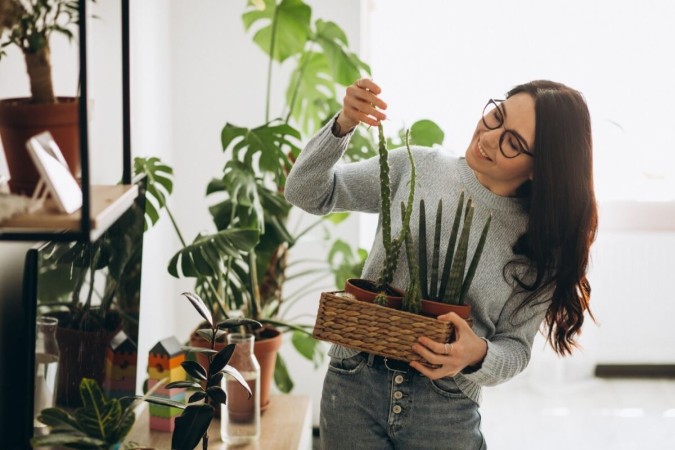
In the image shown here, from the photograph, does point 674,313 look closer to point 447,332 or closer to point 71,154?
point 447,332

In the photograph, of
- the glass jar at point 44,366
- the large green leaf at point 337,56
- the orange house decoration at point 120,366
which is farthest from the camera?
the large green leaf at point 337,56

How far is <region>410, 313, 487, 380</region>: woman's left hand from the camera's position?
140 cm

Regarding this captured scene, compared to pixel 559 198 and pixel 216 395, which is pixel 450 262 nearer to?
pixel 559 198

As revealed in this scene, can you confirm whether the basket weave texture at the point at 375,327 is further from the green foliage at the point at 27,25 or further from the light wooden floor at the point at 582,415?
the light wooden floor at the point at 582,415

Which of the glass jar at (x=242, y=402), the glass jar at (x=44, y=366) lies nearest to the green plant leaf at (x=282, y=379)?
the glass jar at (x=242, y=402)

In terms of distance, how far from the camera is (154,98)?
2.74 metres

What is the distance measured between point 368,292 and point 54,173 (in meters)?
0.63

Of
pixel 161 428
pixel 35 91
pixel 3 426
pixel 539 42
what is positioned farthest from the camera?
pixel 539 42

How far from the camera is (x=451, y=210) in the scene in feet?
5.26

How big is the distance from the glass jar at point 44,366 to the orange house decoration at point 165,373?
2.21 ft

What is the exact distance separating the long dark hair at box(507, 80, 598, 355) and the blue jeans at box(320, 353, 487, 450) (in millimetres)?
248

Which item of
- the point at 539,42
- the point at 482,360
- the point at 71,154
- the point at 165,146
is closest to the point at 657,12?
the point at 539,42

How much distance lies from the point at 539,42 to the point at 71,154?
8.88ft

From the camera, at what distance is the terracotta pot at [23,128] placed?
103 cm
